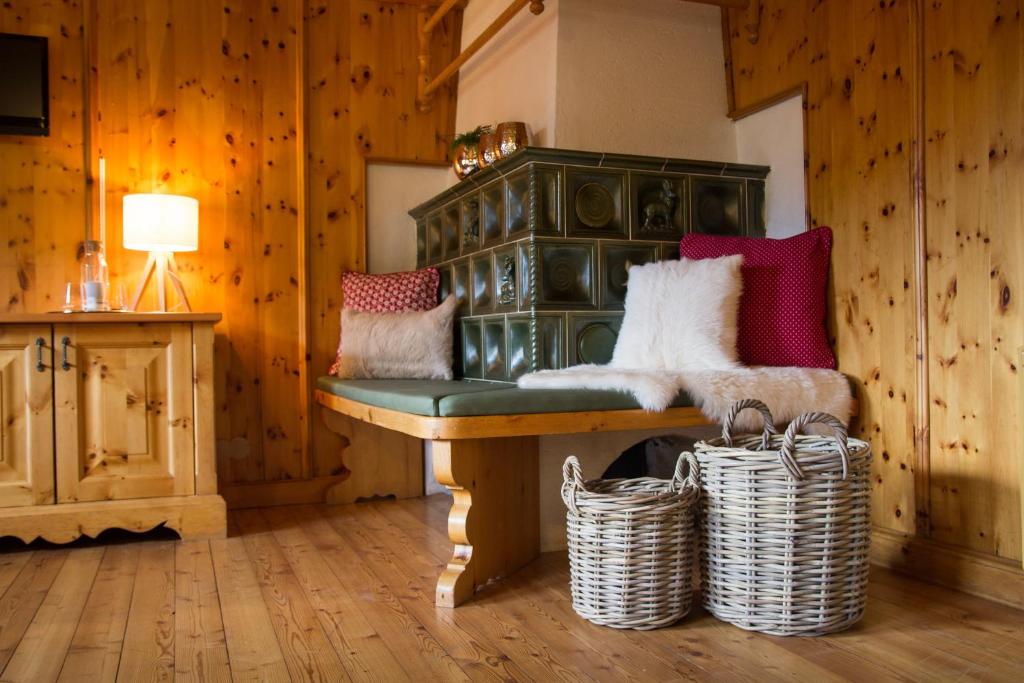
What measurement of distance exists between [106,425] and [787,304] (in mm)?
2446

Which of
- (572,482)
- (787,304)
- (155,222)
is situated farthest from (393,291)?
(572,482)

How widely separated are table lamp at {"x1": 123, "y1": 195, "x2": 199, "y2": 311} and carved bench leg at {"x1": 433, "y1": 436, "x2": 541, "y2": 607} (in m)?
1.73

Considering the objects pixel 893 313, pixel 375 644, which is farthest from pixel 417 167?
pixel 375 644

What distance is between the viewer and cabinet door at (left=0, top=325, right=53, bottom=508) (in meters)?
3.12

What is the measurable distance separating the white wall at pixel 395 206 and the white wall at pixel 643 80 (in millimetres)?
1222

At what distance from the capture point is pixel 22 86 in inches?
141

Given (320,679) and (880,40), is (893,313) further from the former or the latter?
(320,679)

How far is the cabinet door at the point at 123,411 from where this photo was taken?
3.17 metres

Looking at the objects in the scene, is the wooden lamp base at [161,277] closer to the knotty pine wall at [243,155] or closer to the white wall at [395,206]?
the knotty pine wall at [243,155]

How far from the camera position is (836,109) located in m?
2.86

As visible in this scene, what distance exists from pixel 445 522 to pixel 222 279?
1.48 meters

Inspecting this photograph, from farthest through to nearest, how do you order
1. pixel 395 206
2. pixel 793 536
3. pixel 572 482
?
1. pixel 395 206
2. pixel 572 482
3. pixel 793 536

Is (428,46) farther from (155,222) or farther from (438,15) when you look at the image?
(155,222)

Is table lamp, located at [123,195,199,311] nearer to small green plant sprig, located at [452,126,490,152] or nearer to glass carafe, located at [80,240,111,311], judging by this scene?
glass carafe, located at [80,240,111,311]
